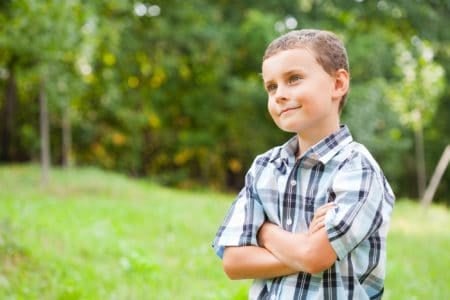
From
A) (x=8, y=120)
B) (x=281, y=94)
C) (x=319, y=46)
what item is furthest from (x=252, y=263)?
(x=8, y=120)

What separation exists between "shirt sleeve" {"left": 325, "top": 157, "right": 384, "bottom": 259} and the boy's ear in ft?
0.77

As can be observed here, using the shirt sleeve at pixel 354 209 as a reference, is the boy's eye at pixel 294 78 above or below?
above

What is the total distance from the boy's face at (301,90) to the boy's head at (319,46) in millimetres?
14

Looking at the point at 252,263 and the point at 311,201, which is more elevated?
the point at 311,201

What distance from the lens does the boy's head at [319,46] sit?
6.58 ft

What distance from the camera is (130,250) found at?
698cm

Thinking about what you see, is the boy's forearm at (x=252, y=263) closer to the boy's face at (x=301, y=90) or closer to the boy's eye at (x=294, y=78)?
the boy's face at (x=301, y=90)

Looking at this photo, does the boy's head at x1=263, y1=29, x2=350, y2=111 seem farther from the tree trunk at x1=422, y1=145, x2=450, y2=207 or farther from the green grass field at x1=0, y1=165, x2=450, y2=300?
the tree trunk at x1=422, y1=145, x2=450, y2=207

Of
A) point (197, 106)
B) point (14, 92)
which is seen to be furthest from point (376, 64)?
point (14, 92)

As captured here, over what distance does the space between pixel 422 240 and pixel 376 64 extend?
9463 mm

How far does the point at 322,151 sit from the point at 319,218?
210 millimetres

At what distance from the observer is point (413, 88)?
59.5 feet

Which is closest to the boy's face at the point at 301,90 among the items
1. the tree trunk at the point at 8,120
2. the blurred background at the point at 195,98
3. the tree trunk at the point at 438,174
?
the tree trunk at the point at 438,174

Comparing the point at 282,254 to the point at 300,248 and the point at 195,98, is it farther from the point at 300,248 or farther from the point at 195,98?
the point at 195,98
